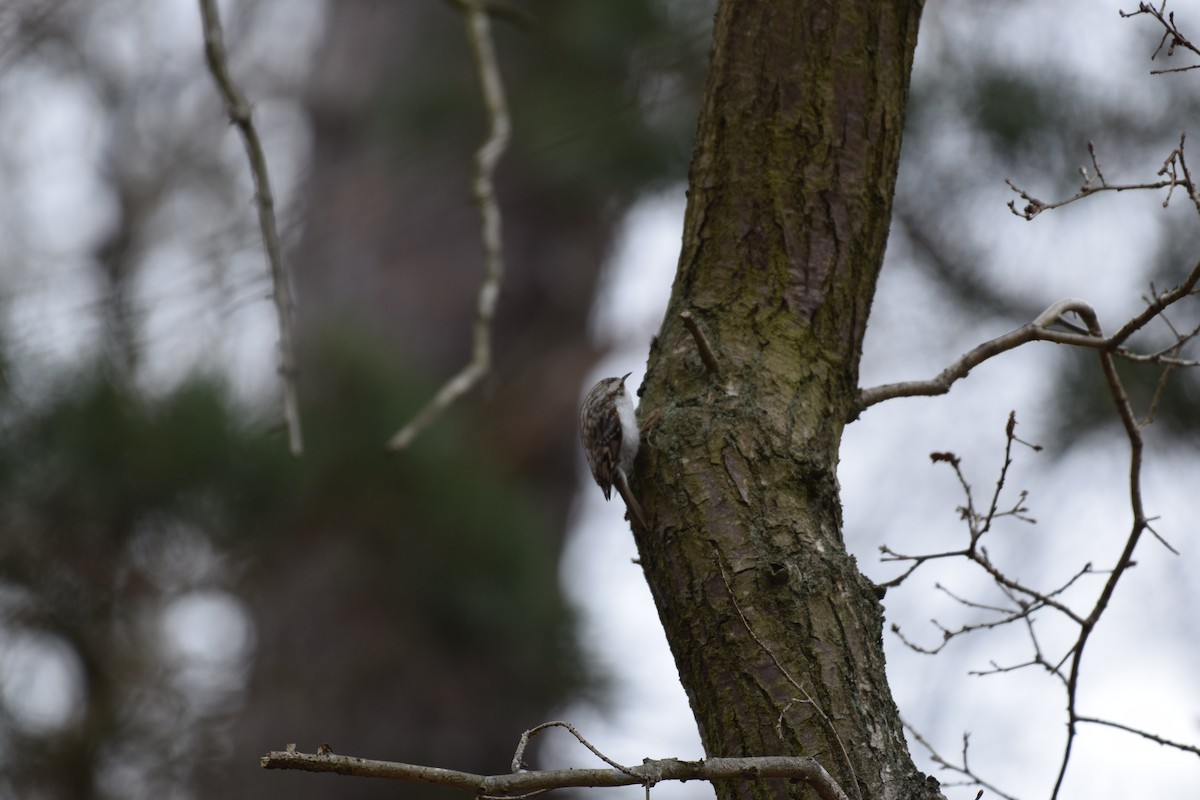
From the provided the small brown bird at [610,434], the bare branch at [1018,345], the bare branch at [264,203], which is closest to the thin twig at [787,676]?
the small brown bird at [610,434]

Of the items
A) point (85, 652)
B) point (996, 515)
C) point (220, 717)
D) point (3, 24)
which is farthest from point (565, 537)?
point (996, 515)

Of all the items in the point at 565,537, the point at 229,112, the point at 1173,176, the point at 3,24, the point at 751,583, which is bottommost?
the point at 751,583

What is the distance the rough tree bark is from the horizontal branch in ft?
0.51


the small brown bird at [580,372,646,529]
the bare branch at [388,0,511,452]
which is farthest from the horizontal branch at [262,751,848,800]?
the bare branch at [388,0,511,452]

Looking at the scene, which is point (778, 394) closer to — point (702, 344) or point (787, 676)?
point (702, 344)

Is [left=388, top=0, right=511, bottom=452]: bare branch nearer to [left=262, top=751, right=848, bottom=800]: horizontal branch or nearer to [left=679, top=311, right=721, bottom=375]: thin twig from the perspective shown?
[left=679, top=311, right=721, bottom=375]: thin twig

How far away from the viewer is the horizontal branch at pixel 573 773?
94 cm

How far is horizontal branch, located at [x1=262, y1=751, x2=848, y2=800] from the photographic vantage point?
37.0 inches

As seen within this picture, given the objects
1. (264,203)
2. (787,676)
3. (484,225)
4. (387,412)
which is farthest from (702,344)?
(387,412)

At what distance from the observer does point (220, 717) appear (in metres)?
4.48

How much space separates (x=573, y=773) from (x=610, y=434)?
4.32 ft

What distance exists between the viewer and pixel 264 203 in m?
1.93

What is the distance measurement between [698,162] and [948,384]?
48cm

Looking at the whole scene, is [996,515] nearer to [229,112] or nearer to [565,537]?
[229,112]
